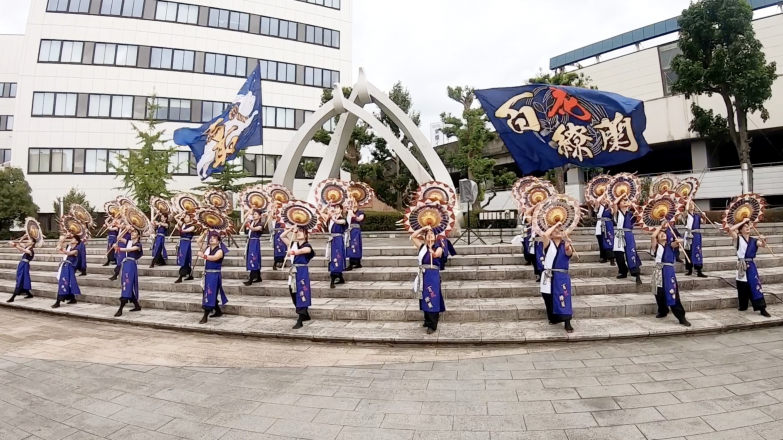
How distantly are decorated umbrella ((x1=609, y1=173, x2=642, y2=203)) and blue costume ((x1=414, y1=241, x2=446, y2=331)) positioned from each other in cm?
519

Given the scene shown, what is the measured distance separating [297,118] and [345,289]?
26.1m

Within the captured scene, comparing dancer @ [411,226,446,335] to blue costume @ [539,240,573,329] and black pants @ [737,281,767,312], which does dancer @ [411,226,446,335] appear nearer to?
blue costume @ [539,240,573,329]

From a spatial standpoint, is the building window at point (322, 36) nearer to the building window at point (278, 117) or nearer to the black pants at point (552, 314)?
the building window at point (278, 117)

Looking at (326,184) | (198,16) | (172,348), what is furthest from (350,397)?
(198,16)

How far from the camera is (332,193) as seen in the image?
31.7 feet

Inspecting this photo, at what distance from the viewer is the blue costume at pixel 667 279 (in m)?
6.93

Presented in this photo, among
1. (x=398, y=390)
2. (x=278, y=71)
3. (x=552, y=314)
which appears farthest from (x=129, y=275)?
(x=278, y=71)

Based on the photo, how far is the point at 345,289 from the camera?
9.11m

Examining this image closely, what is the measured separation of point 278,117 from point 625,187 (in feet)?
90.2

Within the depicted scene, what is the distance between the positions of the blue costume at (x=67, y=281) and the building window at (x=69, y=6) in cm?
2751

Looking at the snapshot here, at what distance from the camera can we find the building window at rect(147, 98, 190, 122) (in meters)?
29.3

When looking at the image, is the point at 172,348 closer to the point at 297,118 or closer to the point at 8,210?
the point at 8,210

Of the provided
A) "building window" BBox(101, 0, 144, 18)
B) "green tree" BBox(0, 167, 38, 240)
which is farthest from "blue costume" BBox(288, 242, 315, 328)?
"building window" BBox(101, 0, 144, 18)

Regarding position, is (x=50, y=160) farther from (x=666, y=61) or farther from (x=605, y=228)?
(x=666, y=61)
